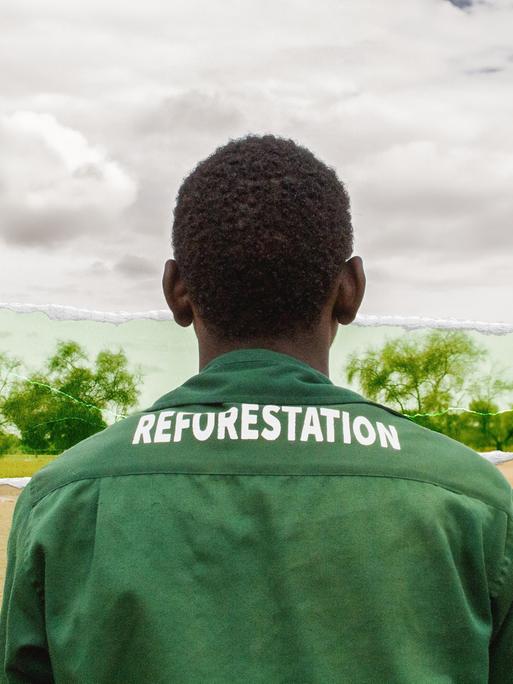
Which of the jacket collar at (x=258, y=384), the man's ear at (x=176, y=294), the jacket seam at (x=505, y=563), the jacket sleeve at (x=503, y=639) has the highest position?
the man's ear at (x=176, y=294)

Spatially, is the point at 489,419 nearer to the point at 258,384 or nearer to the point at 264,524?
the point at 258,384

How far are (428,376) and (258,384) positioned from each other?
19.0 metres

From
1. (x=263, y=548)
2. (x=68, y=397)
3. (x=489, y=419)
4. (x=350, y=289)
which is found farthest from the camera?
(x=489, y=419)

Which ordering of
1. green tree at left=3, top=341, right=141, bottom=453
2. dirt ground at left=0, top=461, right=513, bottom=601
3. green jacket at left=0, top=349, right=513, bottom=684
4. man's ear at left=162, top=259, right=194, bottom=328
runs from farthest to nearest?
1. green tree at left=3, top=341, right=141, bottom=453
2. dirt ground at left=0, top=461, right=513, bottom=601
3. man's ear at left=162, top=259, right=194, bottom=328
4. green jacket at left=0, top=349, right=513, bottom=684

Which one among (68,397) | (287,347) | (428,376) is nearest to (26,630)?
(287,347)

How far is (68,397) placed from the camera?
18078 millimetres

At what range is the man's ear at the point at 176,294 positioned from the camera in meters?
1.42

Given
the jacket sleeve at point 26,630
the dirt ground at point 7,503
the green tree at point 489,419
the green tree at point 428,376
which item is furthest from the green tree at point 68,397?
the jacket sleeve at point 26,630

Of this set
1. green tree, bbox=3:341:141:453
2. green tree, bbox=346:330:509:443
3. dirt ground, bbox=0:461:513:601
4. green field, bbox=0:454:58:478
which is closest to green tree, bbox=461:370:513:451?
green tree, bbox=346:330:509:443

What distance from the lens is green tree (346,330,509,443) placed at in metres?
19.2

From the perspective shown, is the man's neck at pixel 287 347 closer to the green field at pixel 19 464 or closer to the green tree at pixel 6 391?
the green field at pixel 19 464

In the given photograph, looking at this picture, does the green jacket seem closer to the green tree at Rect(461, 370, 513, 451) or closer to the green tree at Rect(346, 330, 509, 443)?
the green tree at Rect(346, 330, 509, 443)

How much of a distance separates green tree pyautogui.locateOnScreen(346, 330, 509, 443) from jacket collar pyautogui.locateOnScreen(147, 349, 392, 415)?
1791cm

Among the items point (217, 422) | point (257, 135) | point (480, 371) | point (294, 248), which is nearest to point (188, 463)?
point (217, 422)
